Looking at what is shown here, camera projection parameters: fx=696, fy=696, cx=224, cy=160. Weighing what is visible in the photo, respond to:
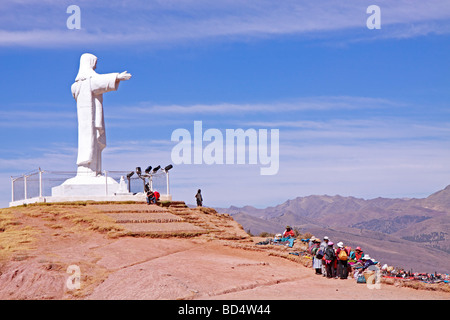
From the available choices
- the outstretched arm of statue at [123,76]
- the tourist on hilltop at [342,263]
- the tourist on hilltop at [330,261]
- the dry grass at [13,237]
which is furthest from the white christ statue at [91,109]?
the tourist on hilltop at [342,263]

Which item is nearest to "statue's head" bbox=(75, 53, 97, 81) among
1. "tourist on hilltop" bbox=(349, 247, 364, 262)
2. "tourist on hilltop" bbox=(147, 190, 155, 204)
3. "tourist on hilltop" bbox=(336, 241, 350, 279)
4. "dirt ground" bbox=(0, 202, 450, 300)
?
"tourist on hilltop" bbox=(147, 190, 155, 204)

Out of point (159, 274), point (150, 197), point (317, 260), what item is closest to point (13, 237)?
point (159, 274)

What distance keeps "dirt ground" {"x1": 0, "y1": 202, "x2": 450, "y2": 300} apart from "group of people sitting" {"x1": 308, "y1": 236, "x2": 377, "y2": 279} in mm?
356

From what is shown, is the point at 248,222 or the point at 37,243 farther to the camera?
the point at 248,222

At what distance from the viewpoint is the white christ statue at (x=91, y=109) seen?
103 feet

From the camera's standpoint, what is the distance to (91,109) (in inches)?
1250

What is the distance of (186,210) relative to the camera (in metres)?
29.9

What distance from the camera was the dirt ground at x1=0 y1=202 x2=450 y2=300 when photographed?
16.5 meters

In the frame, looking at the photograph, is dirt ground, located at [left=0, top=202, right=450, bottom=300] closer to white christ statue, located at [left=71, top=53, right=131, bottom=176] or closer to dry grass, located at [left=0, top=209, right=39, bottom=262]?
dry grass, located at [left=0, top=209, right=39, bottom=262]

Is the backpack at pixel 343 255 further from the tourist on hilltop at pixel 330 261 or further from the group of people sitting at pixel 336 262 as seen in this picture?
the tourist on hilltop at pixel 330 261

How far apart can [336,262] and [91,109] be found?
1617cm
